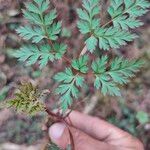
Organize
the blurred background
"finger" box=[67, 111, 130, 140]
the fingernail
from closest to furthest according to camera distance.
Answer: the fingernail → "finger" box=[67, 111, 130, 140] → the blurred background

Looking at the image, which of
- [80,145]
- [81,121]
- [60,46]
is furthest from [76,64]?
[81,121]

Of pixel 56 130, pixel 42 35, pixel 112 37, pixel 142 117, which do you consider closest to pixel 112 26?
pixel 112 37

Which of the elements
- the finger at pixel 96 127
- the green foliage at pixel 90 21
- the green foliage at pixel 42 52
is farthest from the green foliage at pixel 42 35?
the finger at pixel 96 127

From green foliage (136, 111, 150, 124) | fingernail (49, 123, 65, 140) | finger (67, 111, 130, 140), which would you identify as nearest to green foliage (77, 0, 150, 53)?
fingernail (49, 123, 65, 140)

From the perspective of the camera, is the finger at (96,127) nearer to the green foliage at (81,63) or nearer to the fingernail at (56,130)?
the fingernail at (56,130)

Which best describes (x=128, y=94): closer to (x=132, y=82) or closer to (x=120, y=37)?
(x=132, y=82)

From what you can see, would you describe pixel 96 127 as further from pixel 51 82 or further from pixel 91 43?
pixel 91 43

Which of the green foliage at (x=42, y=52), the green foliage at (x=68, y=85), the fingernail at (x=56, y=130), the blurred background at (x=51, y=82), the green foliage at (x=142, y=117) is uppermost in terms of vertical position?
the green foliage at (x=42, y=52)

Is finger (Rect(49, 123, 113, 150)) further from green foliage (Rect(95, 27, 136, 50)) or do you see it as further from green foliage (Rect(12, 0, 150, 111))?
green foliage (Rect(95, 27, 136, 50))
